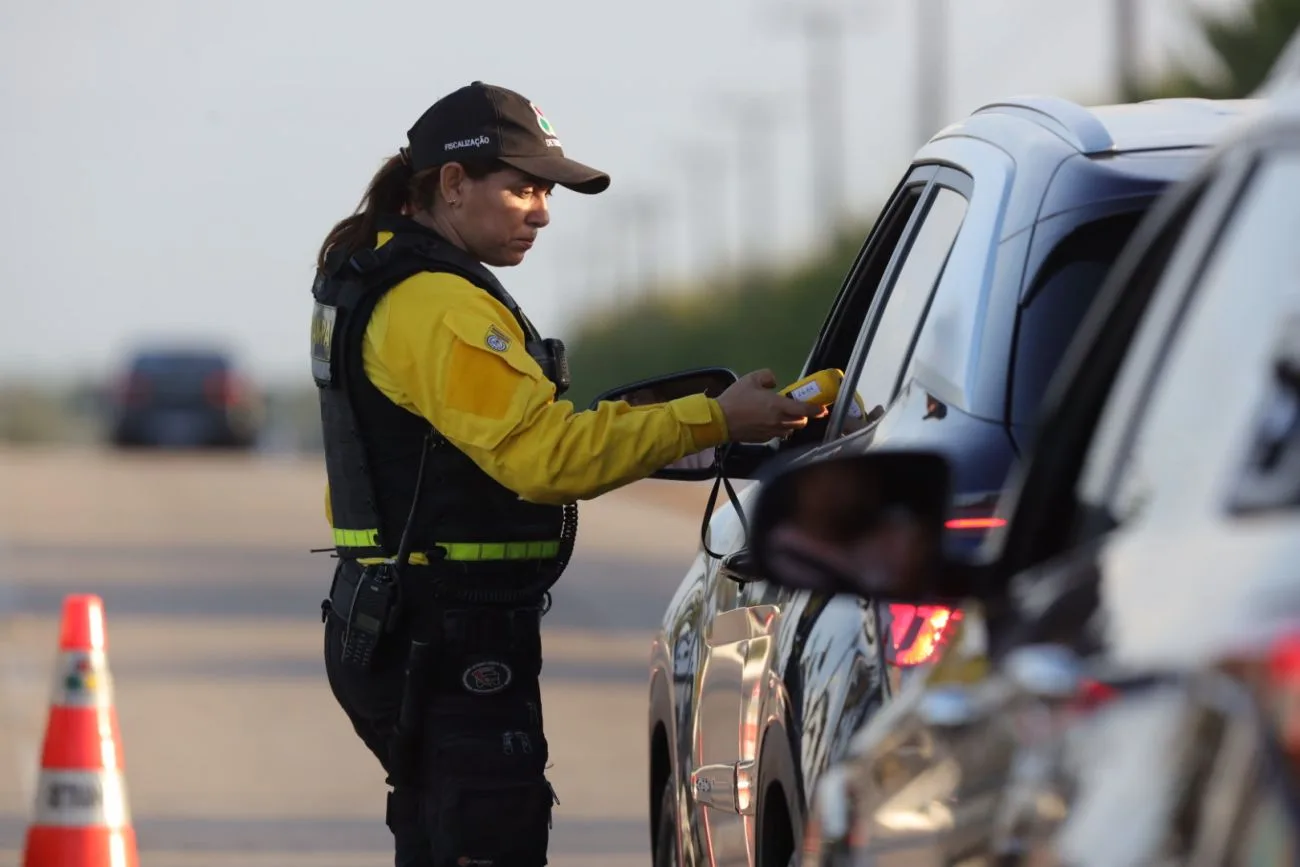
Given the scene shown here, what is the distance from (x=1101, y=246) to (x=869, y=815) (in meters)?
1.24

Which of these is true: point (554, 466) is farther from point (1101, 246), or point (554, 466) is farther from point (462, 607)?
point (1101, 246)

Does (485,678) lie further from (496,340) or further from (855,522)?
(855,522)

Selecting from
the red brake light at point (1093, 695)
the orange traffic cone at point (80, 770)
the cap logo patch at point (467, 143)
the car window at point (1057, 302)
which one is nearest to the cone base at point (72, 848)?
the orange traffic cone at point (80, 770)

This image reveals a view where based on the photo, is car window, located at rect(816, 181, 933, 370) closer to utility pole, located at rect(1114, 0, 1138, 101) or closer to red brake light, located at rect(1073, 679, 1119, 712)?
red brake light, located at rect(1073, 679, 1119, 712)

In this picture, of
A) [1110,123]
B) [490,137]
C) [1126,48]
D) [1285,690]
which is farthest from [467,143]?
[1126,48]

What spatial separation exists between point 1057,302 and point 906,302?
24.9 inches

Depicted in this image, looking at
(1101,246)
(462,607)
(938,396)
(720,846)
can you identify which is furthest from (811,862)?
(462,607)

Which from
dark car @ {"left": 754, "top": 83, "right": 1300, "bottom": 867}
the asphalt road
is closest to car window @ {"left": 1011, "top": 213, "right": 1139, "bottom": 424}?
dark car @ {"left": 754, "top": 83, "right": 1300, "bottom": 867}

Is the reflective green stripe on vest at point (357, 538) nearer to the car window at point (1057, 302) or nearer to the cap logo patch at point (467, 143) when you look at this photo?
the cap logo patch at point (467, 143)

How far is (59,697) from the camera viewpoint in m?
6.76

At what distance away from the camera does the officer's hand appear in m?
5.00

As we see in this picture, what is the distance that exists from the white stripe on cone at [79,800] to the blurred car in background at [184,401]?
4000cm

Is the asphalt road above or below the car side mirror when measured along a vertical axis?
below

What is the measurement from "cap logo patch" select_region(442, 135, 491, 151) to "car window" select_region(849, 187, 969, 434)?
3.12ft
